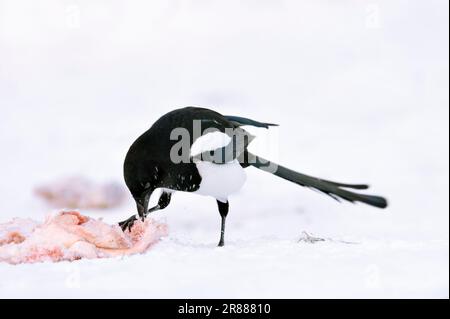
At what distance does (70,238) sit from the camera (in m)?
2.10

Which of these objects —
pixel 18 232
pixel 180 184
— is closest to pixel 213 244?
pixel 180 184

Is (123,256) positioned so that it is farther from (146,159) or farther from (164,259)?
(146,159)

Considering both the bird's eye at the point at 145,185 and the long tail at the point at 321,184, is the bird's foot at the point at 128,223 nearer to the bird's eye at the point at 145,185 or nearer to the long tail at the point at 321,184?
the bird's eye at the point at 145,185

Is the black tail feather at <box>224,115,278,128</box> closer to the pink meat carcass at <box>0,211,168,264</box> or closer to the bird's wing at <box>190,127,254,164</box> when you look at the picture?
the bird's wing at <box>190,127,254,164</box>

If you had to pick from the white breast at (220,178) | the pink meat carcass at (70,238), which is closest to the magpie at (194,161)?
the white breast at (220,178)

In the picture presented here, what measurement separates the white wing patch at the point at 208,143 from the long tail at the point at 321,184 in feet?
0.39

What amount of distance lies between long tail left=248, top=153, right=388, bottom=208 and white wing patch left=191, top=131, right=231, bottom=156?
0.12 metres

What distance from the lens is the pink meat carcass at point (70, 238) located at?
2055 mm

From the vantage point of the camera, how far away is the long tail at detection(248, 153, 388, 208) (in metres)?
1.91

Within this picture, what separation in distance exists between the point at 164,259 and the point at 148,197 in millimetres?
312

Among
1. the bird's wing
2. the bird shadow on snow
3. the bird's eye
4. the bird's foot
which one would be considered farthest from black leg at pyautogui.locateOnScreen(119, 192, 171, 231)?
the bird shadow on snow

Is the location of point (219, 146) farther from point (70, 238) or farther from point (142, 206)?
point (70, 238)

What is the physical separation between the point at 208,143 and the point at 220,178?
112 millimetres

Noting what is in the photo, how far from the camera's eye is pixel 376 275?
175 centimetres
